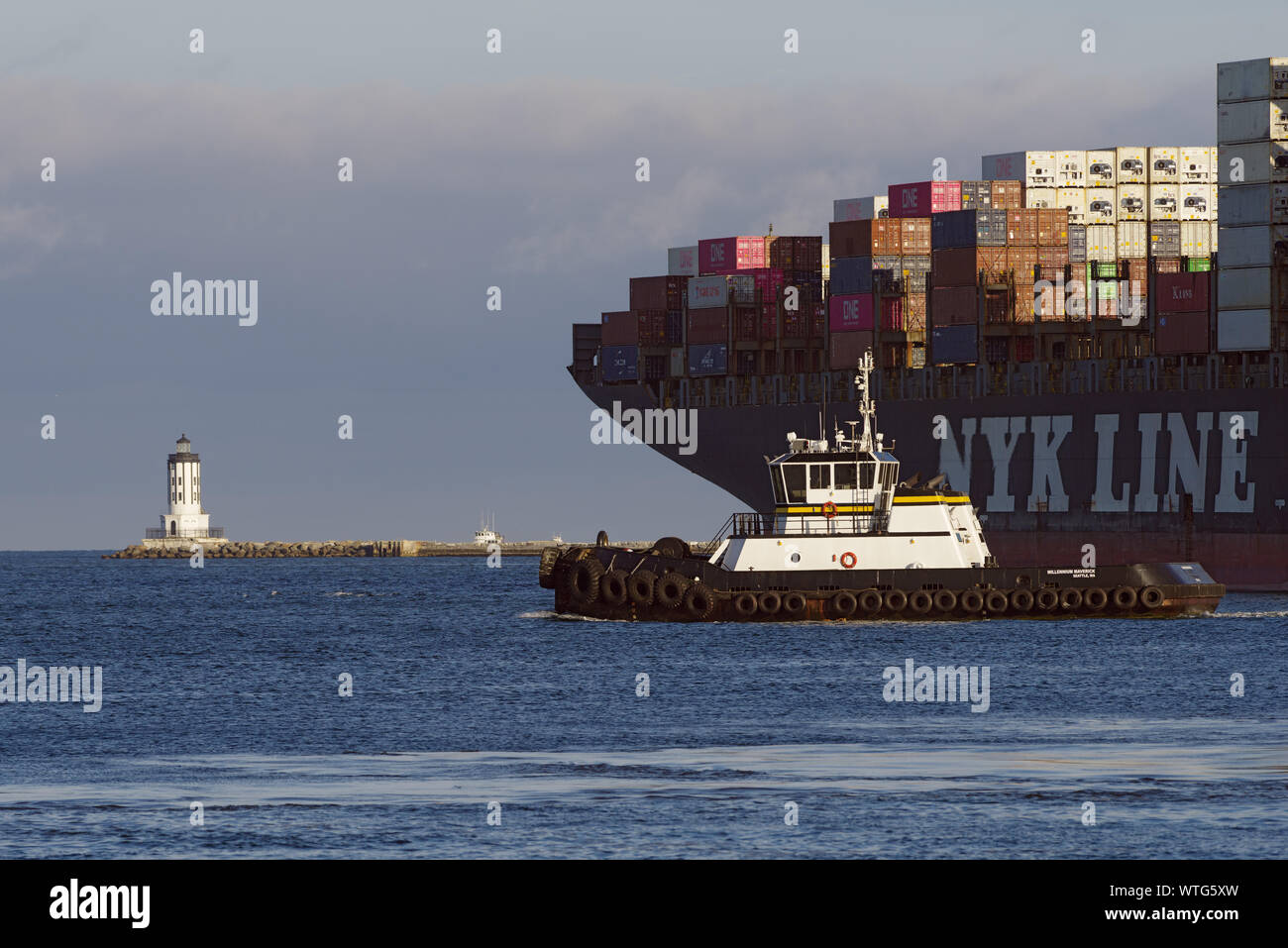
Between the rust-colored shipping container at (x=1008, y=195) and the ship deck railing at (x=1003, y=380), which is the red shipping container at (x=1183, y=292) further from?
the rust-colored shipping container at (x=1008, y=195)

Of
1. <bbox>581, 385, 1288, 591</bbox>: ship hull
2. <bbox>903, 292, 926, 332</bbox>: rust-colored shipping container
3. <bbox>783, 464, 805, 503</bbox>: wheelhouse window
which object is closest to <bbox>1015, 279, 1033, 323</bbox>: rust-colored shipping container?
<bbox>581, 385, 1288, 591</bbox>: ship hull

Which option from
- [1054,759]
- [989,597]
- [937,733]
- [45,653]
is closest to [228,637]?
[45,653]

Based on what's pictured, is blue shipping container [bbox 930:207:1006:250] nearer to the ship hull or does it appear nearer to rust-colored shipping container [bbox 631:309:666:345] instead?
the ship hull

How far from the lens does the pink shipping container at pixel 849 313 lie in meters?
91.6

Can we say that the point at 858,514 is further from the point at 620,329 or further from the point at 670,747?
the point at 620,329

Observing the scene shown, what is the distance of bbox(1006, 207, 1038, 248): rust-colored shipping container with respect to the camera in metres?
87.1

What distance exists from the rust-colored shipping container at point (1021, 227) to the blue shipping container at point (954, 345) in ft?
15.4

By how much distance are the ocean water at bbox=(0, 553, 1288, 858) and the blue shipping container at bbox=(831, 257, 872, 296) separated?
3659 centimetres

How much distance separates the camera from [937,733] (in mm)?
30781

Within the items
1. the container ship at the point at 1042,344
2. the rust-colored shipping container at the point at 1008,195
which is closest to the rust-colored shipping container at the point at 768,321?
the container ship at the point at 1042,344

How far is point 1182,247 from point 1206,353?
50.4ft

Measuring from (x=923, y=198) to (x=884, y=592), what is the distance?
44.8 meters
